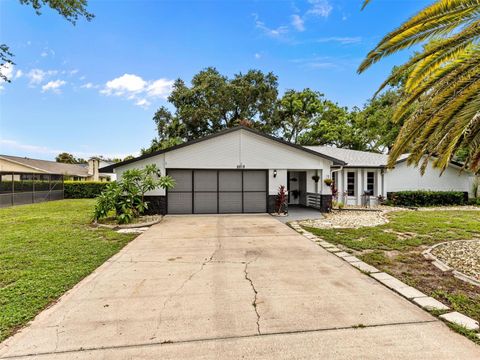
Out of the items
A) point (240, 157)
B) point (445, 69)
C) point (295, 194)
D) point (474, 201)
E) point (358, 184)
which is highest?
point (445, 69)

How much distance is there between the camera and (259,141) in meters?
12.4

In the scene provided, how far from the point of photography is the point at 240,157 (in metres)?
12.3

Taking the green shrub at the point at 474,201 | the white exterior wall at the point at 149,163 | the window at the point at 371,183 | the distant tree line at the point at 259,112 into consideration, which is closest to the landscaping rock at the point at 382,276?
the white exterior wall at the point at 149,163

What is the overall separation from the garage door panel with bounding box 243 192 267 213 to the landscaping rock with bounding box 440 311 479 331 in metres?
9.59

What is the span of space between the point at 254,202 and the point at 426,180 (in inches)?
466

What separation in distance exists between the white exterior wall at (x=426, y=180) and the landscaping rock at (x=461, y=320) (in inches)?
549

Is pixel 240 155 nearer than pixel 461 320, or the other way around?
pixel 461 320

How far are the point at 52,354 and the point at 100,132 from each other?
27241 millimetres

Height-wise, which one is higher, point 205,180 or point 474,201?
point 205,180

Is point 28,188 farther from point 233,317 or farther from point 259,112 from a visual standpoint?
point 259,112

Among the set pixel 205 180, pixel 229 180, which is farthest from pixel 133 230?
pixel 229 180

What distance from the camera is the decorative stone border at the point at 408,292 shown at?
9.88 feet

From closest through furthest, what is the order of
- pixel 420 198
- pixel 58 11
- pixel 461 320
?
pixel 461 320 → pixel 58 11 → pixel 420 198

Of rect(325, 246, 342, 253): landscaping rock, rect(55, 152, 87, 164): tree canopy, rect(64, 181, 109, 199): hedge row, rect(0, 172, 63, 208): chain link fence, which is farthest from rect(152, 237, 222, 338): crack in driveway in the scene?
rect(55, 152, 87, 164): tree canopy
